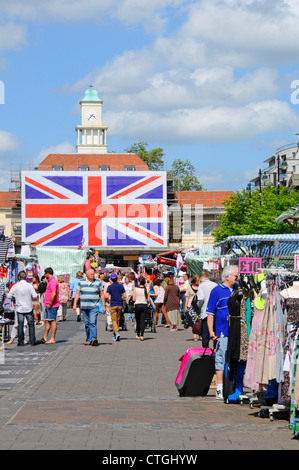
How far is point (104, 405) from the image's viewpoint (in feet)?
33.4

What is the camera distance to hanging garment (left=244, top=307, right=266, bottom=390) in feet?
32.4

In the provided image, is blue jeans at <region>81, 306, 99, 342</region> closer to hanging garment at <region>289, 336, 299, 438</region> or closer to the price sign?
the price sign

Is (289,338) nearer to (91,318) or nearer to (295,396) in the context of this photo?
(295,396)

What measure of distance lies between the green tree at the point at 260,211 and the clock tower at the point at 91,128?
65.3 m

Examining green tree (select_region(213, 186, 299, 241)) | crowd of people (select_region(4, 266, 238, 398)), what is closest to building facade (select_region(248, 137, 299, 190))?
green tree (select_region(213, 186, 299, 241))

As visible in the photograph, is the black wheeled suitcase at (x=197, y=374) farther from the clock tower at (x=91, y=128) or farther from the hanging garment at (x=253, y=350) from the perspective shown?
the clock tower at (x=91, y=128)

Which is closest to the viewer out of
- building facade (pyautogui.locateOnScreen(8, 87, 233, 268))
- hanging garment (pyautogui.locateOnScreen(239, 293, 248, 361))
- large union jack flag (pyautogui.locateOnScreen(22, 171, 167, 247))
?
hanging garment (pyautogui.locateOnScreen(239, 293, 248, 361))

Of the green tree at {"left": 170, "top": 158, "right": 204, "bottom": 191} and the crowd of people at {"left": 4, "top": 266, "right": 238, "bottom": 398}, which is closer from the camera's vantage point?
the crowd of people at {"left": 4, "top": 266, "right": 238, "bottom": 398}

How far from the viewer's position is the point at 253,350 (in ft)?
32.8

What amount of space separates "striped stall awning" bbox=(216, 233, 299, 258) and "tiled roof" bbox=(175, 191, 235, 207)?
78376mm

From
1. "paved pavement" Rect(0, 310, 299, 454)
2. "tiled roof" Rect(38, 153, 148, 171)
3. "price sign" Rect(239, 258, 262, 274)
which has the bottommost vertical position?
"paved pavement" Rect(0, 310, 299, 454)

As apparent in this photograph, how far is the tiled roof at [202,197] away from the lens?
330ft

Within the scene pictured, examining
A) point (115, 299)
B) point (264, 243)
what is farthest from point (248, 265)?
point (115, 299)

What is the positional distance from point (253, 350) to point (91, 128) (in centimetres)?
12324
